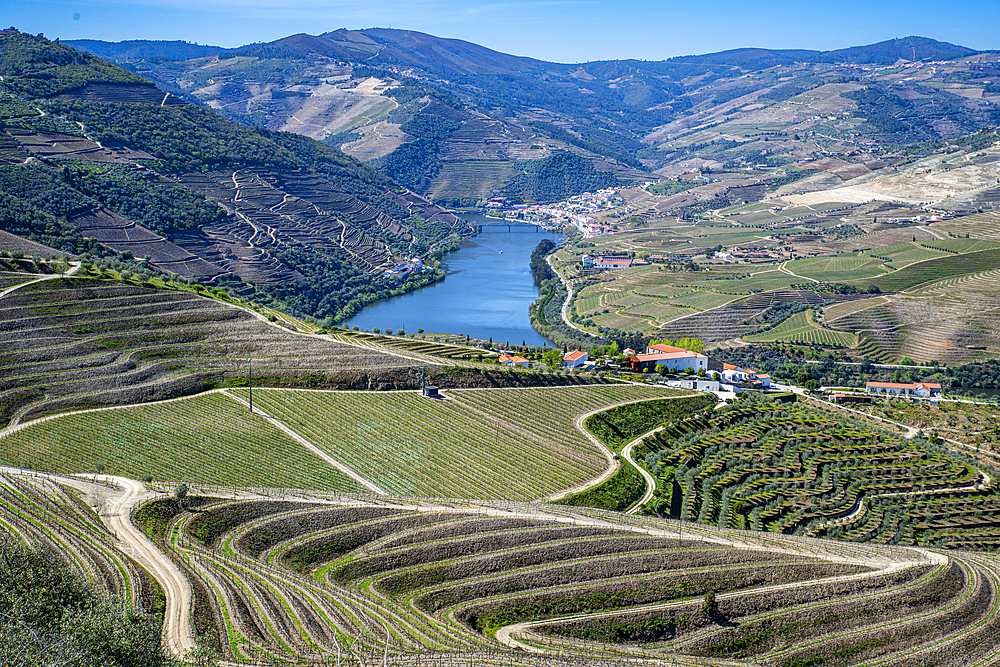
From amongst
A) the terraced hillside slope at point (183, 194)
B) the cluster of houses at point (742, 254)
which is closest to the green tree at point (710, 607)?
the terraced hillside slope at point (183, 194)

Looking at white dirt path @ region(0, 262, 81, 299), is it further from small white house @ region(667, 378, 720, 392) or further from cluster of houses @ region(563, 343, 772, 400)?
small white house @ region(667, 378, 720, 392)

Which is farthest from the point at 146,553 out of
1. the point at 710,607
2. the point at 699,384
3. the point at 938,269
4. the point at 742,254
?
the point at 742,254

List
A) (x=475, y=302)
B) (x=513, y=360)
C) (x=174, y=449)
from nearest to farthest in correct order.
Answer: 1. (x=174, y=449)
2. (x=513, y=360)
3. (x=475, y=302)

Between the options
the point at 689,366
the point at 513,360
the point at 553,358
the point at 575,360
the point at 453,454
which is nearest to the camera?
the point at 453,454

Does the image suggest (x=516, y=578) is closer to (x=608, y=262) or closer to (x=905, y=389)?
(x=905, y=389)

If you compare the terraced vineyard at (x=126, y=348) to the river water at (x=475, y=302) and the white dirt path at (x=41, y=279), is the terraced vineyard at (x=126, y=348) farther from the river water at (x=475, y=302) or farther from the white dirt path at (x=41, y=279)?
the river water at (x=475, y=302)
